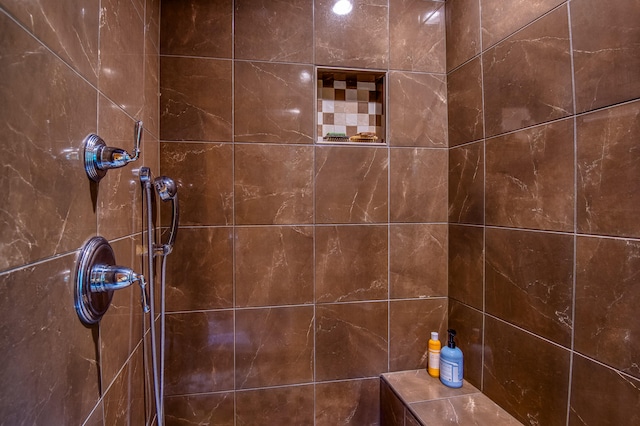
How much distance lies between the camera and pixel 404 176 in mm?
1543

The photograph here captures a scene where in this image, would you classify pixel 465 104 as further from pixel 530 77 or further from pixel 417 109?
pixel 530 77

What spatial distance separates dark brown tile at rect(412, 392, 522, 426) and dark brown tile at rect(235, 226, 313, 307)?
651 mm

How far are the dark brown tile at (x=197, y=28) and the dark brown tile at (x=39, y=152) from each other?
77cm

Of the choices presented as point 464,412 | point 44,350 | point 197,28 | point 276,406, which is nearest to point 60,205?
point 44,350

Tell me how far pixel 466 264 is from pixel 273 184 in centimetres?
99

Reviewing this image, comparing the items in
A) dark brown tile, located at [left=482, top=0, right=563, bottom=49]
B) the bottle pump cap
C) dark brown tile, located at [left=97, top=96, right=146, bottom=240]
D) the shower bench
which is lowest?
the shower bench

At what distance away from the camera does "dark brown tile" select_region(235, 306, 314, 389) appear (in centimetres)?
141

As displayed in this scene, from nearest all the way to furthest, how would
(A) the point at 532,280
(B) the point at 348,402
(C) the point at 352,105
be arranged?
1. (A) the point at 532,280
2. (B) the point at 348,402
3. (C) the point at 352,105

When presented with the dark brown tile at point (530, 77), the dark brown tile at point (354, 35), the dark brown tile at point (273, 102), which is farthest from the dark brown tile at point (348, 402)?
the dark brown tile at point (354, 35)

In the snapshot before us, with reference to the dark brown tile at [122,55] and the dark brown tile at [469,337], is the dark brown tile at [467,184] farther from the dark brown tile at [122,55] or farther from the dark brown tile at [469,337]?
the dark brown tile at [122,55]

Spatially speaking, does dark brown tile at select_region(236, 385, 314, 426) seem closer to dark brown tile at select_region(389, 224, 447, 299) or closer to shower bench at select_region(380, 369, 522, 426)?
shower bench at select_region(380, 369, 522, 426)

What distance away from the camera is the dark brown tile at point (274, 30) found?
4.60 ft

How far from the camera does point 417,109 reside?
5.08 feet

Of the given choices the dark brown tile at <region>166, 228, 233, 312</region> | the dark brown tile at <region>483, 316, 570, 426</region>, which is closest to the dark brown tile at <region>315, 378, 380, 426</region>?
the dark brown tile at <region>483, 316, 570, 426</region>
